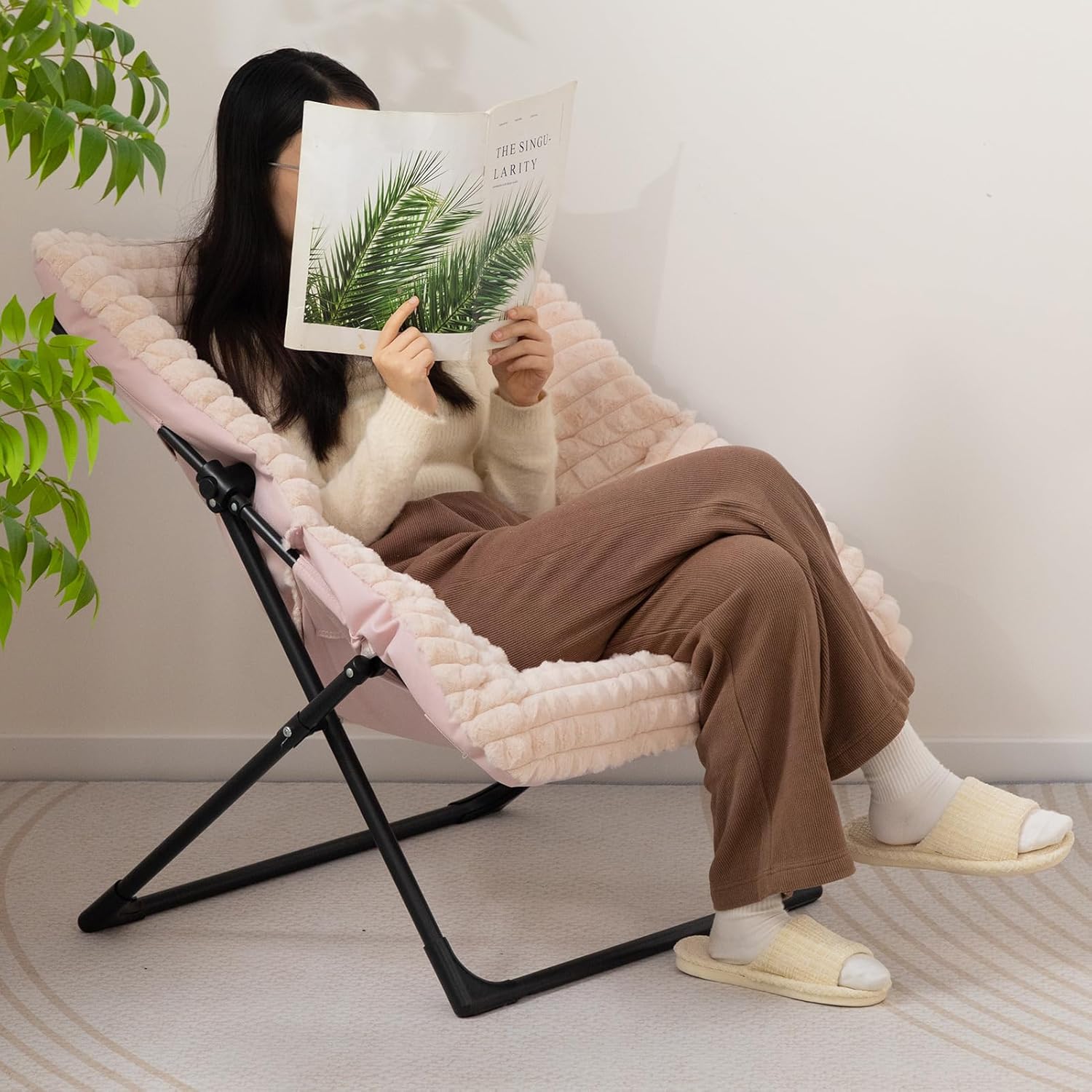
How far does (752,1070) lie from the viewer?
1.15 m

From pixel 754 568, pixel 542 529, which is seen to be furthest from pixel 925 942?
pixel 542 529

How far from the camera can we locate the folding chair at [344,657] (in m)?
1.11

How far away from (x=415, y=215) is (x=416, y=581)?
0.34m

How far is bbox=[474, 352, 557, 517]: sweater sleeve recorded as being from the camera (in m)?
1.50

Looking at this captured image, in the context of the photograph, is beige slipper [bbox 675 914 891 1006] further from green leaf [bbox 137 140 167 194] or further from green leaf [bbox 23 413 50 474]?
green leaf [bbox 137 140 167 194]

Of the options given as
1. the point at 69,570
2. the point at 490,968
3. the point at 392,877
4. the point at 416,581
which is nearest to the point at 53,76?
the point at 69,570

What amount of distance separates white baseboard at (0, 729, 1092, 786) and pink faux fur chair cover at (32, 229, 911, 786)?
466 millimetres

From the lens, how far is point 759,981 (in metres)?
1.25

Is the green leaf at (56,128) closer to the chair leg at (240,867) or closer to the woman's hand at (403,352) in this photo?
the woman's hand at (403,352)

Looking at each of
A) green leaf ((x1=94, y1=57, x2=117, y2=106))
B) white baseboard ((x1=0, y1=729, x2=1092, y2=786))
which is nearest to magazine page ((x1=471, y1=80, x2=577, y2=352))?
green leaf ((x1=94, y1=57, x2=117, y2=106))

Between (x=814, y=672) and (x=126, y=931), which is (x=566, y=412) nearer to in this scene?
(x=814, y=672)

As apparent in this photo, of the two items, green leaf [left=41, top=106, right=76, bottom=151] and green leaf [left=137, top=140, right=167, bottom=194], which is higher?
green leaf [left=41, top=106, right=76, bottom=151]

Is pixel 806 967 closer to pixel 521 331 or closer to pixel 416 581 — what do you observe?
pixel 416 581

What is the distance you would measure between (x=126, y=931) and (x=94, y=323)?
652 millimetres
